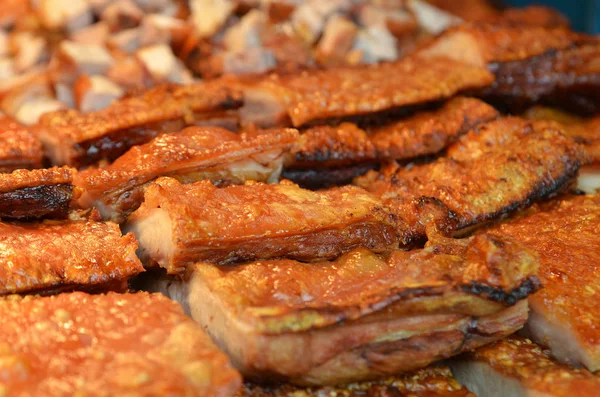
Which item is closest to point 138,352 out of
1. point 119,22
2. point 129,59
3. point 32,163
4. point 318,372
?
point 318,372

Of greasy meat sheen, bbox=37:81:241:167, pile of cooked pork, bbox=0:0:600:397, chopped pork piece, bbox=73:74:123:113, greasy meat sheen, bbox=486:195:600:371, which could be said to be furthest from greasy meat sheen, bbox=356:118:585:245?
chopped pork piece, bbox=73:74:123:113

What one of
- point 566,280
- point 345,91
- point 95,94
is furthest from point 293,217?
point 95,94

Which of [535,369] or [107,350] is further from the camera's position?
[535,369]

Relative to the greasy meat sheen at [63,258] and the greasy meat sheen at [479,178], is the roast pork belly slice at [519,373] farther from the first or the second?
the greasy meat sheen at [63,258]

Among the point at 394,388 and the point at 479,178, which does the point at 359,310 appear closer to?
the point at 394,388

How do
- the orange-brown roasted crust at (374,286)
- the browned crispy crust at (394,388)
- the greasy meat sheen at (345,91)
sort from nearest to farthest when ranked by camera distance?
the orange-brown roasted crust at (374,286) → the browned crispy crust at (394,388) → the greasy meat sheen at (345,91)

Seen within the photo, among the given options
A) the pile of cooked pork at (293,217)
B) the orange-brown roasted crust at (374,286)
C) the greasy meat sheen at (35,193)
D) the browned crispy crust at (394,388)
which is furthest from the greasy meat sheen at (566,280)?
the greasy meat sheen at (35,193)

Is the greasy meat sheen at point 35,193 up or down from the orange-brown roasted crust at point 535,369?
up

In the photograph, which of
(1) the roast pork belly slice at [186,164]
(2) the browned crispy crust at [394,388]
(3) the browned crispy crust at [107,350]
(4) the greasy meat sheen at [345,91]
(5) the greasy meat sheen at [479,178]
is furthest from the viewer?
(4) the greasy meat sheen at [345,91]

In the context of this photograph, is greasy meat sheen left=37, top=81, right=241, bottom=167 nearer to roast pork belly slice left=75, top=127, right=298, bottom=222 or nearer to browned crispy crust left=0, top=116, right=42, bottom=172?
browned crispy crust left=0, top=116, right=42, bottom=172
